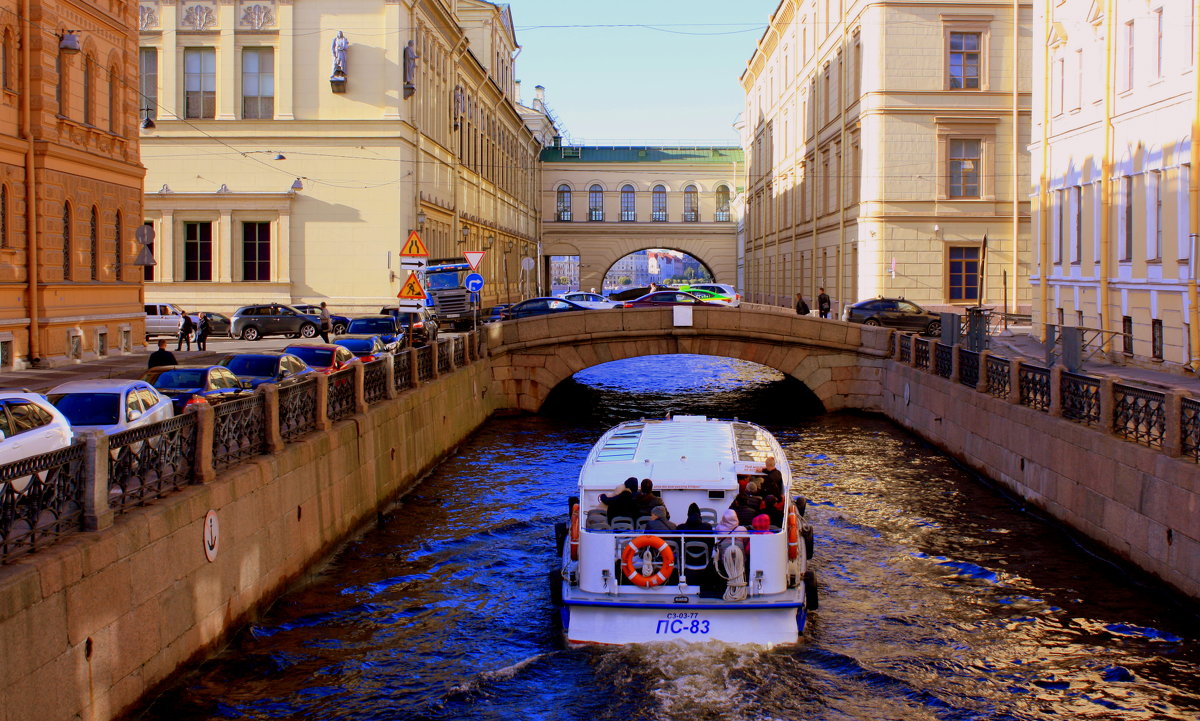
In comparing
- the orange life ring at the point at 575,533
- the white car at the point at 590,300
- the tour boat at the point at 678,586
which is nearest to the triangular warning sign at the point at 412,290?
the orange life ring at the point at 575,533

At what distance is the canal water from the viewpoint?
37.6ft

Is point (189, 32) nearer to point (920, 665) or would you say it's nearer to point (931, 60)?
point (931, 60)

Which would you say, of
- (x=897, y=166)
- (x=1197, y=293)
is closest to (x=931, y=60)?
(x=897, y=166)

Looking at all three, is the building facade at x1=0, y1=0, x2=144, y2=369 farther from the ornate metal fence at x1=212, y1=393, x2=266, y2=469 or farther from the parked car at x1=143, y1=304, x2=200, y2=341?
the ornate metal fence at x1=212, y1=393, x2=266, y2=469

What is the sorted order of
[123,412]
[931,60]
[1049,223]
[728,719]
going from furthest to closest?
[931,60] → [1049,223] → [123,412] → [728,719]

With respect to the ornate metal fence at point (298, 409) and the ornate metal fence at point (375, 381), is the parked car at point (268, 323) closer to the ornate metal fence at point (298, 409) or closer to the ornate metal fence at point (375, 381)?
the ornate metal fence at point (375, 381)

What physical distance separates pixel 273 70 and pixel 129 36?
14.3 m

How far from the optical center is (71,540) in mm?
9430

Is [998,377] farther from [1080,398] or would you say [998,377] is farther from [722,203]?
[722,203]

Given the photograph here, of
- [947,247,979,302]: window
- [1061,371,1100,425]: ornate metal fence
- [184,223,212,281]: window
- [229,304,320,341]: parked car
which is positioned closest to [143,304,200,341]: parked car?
[229,304,320,341]: parked car

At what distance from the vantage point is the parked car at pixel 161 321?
41250mm

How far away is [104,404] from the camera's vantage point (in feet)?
52.9

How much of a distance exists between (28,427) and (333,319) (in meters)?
31.9

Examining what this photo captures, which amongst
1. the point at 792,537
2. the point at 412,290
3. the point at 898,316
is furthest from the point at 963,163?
the point at 792,537
